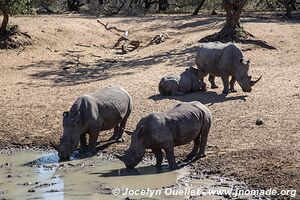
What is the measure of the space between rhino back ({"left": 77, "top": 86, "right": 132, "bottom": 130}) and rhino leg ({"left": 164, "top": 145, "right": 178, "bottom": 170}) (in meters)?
1.98

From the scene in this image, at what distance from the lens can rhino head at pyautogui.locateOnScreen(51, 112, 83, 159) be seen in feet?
40.0

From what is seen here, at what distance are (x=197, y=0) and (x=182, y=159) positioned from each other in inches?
1260

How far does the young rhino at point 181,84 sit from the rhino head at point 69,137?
4.71 metres

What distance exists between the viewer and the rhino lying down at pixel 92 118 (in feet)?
40.1

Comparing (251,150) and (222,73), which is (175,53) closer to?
(222,73)

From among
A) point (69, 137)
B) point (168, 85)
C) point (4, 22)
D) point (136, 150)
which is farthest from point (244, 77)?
point (4, 22)

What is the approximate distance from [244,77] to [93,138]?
5.23m

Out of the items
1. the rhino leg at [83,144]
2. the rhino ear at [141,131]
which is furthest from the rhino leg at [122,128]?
the rhino ear at [141,131]

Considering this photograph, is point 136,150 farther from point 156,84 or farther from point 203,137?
point 156,84

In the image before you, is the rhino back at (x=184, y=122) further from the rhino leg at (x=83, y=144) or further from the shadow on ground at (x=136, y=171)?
the rhino leg at (x=83, y=144)

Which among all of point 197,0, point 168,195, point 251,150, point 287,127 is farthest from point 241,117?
point 197,0

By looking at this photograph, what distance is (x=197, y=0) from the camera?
1687 inches

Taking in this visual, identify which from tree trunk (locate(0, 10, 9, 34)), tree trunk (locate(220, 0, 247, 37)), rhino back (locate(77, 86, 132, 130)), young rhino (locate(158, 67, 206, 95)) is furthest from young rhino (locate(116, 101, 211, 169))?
tree trunk (locate(0, 10, 9, 34))

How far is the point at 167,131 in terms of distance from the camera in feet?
36.1
